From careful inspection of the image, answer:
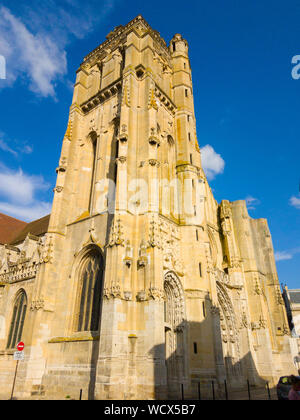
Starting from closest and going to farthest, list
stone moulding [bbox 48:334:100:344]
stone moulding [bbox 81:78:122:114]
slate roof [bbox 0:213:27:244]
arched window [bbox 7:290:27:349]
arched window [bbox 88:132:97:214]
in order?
stone moulding [bbox 48:334:100:344], arched window [bbox 7:290:27:349], arched window [bbox 88:132:97:214], stone moulding [bbox 81:78:122:114], slate roof [bbox 0:213:27:244]

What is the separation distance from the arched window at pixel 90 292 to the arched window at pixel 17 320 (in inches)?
190

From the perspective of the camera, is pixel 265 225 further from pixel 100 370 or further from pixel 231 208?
pixel 100 370

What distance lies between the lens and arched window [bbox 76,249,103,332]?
14.6m

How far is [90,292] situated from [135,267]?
340cm

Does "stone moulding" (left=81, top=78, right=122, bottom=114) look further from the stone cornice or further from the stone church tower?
the stone cornice

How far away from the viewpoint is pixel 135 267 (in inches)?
532

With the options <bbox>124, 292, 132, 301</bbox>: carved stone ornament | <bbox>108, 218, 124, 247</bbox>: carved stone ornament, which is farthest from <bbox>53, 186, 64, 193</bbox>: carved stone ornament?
<bbox>124, 292, 132, 301</bbox>: carved stone ornament

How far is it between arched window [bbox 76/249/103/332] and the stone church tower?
7cm

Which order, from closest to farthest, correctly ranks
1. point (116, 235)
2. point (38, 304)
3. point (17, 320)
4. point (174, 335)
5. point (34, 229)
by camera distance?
point (116, 235), point (174, 335), point (38, 304), point (17, 320), point (34, 229)

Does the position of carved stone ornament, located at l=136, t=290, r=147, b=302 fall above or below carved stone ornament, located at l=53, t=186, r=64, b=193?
below

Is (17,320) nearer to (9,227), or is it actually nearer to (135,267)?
(135,267)

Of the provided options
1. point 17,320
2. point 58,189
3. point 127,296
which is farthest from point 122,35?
point 17,320

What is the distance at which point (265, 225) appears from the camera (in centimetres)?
2822

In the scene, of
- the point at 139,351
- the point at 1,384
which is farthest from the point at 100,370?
the point at 1,384
